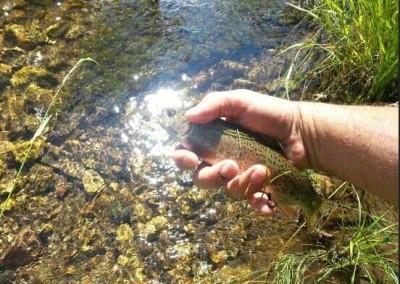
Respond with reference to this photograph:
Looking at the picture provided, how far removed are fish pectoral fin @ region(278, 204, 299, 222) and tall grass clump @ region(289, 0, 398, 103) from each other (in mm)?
1175

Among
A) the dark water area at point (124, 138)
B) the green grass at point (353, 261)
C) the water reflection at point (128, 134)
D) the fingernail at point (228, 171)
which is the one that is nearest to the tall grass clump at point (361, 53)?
the dark water area at point (124, 138)

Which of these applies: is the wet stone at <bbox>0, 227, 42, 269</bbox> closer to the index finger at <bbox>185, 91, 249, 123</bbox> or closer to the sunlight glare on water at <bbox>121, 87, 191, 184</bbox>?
the sunlight glare on water at <bbox>121, 87, 191, 184</bbox>

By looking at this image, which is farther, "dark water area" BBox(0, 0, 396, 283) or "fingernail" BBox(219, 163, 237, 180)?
"dark water area" BBox(0, 0, 396, 283)

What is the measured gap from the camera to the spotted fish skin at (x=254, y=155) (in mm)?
3225

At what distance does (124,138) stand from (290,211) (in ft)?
5.75

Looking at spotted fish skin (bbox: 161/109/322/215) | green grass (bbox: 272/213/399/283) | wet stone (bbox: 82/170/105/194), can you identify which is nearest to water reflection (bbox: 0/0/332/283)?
wet stone (bbox: 82/170/105/194)

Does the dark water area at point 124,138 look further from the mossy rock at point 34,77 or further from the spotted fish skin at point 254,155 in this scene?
the spotted fish skin at point 254,155

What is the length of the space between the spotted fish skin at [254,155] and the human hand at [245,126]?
55 millimetres

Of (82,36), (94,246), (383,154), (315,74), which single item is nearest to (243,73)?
(315,74)

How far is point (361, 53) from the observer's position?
4.32 meters

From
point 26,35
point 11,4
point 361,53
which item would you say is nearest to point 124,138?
point 26,35

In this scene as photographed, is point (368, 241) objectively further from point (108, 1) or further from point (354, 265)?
point (108, 1)

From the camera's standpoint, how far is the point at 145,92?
510 cm

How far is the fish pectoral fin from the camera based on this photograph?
3.51 meters
